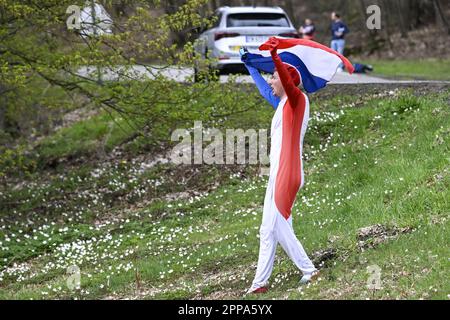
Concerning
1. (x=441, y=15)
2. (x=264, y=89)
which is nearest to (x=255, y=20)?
(x=264, y=89)

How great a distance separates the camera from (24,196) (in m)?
18.8

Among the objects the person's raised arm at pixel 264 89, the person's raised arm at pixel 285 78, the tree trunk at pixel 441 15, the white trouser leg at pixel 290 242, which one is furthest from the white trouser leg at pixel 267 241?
the tree trunk at pixel 441 15

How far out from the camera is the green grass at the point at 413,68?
25.7 meters

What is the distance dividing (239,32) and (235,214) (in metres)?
8.01

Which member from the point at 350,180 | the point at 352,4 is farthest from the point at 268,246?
the point at 352,4

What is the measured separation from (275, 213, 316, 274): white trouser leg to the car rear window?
13479 mm

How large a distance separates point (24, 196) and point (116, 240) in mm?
5818

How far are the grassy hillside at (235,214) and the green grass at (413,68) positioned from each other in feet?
24.7

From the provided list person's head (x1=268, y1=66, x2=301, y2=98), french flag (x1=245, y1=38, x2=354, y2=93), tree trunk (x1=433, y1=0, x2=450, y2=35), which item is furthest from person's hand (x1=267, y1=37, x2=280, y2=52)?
tree trunk (x1=433, y1=0, x2=450, y2=35)

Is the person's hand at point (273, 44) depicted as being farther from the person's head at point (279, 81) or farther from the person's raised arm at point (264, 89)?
the person's raised arm at point (264, 89)

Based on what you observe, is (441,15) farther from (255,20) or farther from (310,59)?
(310,59)

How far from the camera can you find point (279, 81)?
8914 mm

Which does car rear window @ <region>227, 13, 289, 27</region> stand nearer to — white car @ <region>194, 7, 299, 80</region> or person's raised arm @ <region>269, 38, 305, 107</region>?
white car @ <region>194, 7, 299, 80</region>

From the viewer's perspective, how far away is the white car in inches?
823
